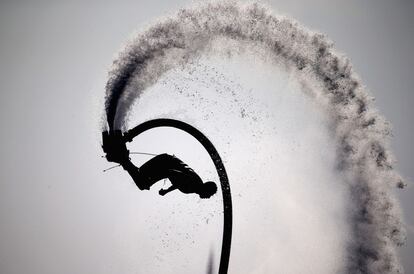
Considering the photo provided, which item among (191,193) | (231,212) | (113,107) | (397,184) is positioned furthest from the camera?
(397,184)

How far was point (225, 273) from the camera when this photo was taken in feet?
39.4

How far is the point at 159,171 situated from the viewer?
11539 millimetres

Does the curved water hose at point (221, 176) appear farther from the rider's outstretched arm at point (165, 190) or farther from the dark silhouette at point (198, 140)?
the rider's outstretched arm at point (165, 190)

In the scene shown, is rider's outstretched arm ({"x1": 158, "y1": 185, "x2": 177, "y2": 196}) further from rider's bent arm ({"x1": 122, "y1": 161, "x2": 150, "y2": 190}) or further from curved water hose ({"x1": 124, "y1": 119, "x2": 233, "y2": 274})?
curved water hose ({"x1": 124, "y1": 119, "x2": 233, "y2": 274})

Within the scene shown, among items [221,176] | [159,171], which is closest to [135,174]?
[159,171]

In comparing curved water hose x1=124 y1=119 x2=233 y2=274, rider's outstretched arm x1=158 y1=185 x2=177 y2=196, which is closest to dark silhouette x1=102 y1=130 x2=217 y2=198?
rider's outstretched arm x1=158 y1=185 x2=177 y2=196

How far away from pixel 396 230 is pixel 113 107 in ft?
66.7

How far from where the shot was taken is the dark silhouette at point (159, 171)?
1124 cm

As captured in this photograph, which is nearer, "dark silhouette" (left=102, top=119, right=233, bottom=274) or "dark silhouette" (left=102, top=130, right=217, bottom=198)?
"dark silhouette" (left=102, top=130, right=217, bottom=198)

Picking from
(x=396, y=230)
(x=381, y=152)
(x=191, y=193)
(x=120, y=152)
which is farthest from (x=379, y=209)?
(x=120, y=152)

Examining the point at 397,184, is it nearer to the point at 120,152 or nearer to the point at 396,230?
the point at 396,230

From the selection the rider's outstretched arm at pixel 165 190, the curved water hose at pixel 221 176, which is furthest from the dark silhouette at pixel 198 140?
the rider's outstretched arm at pixel 165 190

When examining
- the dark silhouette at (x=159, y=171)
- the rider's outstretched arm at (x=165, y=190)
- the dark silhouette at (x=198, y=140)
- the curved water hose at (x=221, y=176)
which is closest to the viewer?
the dark silhouette at (x=159, y=171)

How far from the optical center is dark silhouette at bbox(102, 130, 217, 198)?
11242 mm
